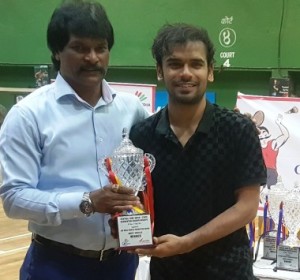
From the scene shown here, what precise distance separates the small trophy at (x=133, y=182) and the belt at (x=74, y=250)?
8.6 inches

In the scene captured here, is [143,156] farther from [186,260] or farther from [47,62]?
[47,62]

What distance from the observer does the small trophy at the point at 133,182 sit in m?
1.63

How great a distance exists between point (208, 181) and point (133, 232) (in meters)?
0.27

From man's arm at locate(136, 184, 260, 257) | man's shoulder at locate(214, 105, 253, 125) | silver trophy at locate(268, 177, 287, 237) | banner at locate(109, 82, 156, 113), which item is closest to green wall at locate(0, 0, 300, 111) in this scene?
banner at locate(109, 82, 156, 113)

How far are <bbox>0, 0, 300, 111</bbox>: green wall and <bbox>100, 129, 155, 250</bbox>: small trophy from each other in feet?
13.5

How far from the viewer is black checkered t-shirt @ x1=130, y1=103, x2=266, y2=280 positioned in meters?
1.72

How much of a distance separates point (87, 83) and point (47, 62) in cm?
661

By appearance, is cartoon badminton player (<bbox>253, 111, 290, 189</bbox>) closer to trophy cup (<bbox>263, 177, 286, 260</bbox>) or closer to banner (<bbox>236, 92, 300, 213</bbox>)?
banner (<bbox>236, 92, 300, 213</bbox>)

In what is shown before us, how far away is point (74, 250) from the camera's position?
1807 millimetres

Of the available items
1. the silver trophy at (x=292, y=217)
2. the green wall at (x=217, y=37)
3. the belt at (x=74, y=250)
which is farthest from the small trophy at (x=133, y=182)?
the green wall at (x=217, y=37)

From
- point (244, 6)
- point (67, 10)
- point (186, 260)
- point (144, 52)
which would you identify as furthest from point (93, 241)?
point (144, 52)

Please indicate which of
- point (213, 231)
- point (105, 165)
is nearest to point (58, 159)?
point (105, 165)

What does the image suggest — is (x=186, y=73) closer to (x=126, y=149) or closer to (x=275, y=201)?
(x=126, y=149)

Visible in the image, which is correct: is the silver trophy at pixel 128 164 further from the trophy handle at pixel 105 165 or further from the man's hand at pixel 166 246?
the man's hand at pixel 166 246
